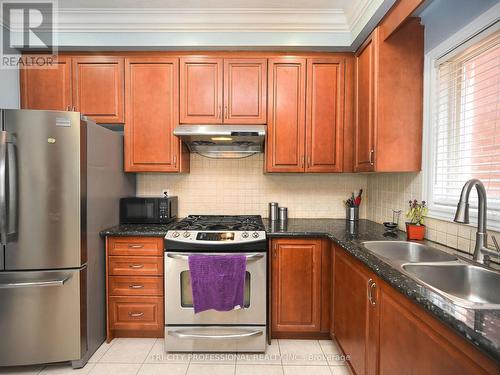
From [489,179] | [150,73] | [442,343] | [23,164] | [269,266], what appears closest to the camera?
[442,343]

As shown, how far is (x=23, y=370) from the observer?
1.85 metres

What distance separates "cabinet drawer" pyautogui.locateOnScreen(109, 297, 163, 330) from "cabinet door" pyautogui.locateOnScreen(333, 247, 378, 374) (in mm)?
1403

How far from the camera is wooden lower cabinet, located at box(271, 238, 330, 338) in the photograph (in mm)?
2096

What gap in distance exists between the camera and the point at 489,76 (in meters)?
1.50

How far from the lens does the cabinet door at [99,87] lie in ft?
7.77

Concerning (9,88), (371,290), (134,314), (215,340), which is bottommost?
(215,340)

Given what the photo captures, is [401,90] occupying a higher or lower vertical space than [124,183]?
higher

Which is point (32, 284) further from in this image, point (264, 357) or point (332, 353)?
point (332, 353)

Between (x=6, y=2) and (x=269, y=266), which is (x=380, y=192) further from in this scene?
(x=6, y=2)

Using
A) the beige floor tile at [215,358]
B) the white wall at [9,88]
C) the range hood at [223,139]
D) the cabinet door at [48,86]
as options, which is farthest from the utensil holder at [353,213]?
the white wall at [9,88]

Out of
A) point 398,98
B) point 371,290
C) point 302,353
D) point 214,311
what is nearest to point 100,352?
point 214,311

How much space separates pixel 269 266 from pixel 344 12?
7.22 ft

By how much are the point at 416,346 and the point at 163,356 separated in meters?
1.76

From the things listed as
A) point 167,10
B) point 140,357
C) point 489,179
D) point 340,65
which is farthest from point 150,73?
point 489,179
